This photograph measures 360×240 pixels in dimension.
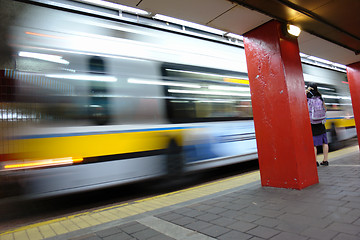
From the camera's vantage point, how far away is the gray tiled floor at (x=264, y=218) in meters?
2.29

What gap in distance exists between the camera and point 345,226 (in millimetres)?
2260

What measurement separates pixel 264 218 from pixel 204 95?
3567 millimetres

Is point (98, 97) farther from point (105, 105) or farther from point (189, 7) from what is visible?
point (189, 7)

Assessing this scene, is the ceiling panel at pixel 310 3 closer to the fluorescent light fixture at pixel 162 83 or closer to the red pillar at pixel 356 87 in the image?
the fluorescent light fixture at pixel 162 83

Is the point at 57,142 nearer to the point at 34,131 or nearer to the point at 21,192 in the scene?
the point at 34,131

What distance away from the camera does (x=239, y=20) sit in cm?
392

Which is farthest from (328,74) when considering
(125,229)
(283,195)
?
(125,229)

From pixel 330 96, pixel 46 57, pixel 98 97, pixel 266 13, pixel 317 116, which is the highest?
pixel 266 13

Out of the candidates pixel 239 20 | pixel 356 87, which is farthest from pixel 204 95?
pixel 356 87

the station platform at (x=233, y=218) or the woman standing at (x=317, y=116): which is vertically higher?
the woman standing at (x=317, y=116)

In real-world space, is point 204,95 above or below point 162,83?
below

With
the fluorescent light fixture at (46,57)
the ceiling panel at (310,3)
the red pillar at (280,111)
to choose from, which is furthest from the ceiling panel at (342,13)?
the fluorescent light fixture at (46,57)

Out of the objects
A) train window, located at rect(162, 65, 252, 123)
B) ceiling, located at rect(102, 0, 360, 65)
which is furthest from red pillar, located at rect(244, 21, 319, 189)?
train window, located at rect(162, 65, 252, 123)

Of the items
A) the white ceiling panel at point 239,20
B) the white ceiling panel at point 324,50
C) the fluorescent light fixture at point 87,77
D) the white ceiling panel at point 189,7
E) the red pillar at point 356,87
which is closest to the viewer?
the white ceiling panel at point 189,7
